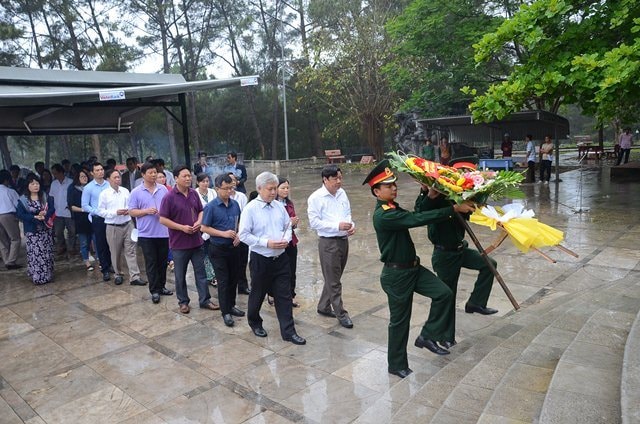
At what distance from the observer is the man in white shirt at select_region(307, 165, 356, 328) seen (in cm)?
491

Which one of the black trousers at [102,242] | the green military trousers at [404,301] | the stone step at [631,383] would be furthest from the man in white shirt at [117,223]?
the stone step at [631,383]

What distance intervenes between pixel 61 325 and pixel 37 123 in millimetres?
6785

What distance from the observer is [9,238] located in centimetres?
816

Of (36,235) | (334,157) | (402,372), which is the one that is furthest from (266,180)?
(334,157)

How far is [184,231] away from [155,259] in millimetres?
919

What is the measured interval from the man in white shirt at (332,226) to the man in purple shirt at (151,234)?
2216 mm

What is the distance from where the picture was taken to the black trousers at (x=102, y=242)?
697cm

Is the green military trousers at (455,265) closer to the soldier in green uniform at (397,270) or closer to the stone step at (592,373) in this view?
the soldier in green uniform at (397,270)

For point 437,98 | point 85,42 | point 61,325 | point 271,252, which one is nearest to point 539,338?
point 271,252

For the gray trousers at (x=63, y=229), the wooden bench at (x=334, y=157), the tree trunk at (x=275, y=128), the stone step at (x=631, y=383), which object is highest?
the tree trunk at (x=275, y=128)

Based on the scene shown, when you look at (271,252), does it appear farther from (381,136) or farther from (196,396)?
(381,136)

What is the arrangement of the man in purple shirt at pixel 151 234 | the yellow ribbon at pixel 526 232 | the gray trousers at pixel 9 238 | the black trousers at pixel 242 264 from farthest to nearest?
the gray trousers at pixel 9 238
the man in purple shirt at pixel 151 234
the black trousers at pixel 242 264
the yellow ribbon at pixel 526 232

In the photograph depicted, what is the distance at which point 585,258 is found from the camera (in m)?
7.00

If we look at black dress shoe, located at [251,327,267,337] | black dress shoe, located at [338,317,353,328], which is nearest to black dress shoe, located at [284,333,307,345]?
black dress shoe, located at [251,327,267,337]
